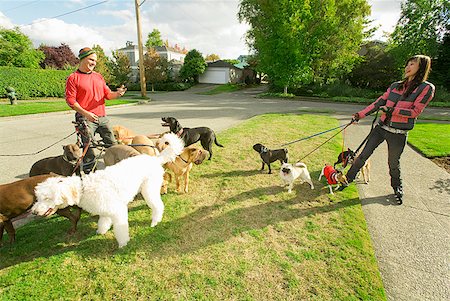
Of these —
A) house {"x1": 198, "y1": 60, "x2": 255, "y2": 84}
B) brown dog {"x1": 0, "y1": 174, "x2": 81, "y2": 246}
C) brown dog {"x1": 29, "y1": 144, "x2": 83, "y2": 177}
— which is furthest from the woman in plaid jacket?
house {"x1": 198, "y1": 60, "x2": 255, "y2": 84}

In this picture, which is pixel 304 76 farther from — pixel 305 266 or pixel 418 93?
pixel 305 266

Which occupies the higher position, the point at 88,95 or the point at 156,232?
the point at 88,95

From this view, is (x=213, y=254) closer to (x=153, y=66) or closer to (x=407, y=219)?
(x=407, y=219)

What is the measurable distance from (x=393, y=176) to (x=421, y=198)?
83 cm

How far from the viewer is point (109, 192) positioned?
2.83 meters

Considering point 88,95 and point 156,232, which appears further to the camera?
point 88,95

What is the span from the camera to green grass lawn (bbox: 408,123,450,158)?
6996 millimetres

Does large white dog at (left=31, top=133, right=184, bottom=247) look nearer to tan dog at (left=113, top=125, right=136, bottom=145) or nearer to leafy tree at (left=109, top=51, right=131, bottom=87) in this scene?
tan dog at (left=113, top=125, right=136, bottom=145)

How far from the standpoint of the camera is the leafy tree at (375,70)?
2422cm

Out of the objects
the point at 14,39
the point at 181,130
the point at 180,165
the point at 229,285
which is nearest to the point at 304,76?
the point at 181,130

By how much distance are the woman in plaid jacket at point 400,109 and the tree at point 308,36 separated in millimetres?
19342

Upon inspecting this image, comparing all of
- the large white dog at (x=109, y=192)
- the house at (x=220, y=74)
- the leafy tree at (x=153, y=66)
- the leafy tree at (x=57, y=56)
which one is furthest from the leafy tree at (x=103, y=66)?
the large white dog at (x=109, y=192)

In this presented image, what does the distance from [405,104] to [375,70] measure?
26.1 meters

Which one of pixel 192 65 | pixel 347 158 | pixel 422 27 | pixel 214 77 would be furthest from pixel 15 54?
pixel 422 27
